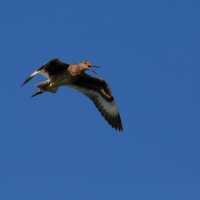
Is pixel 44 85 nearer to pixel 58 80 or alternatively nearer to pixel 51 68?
pixel 58 80

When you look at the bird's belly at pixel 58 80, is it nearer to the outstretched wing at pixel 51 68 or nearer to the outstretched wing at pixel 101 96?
the outstretched wing at pixel 51 68

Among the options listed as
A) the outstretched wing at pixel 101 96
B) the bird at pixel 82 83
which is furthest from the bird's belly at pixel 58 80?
the outstretched wing at pixel 101 96

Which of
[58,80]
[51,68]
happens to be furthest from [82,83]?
[51,68]

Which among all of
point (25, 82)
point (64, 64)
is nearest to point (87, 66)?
point (64, 64)

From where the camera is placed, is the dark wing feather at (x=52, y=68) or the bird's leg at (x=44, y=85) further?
the bird's leg at (x=44, y=85)

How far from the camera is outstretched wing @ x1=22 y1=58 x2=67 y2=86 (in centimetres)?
1727

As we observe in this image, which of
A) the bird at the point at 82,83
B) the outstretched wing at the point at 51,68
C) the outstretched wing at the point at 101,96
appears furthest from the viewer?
the outstretched wing at the point at 101,96

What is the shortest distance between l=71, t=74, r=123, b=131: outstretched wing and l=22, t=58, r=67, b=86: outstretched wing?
139cm

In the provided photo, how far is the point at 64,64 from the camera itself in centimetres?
1759

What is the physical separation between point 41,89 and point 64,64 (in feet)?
3.08

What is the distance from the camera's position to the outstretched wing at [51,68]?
1727cm

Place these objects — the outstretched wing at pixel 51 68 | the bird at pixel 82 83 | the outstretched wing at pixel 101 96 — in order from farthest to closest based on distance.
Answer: the outstretched wing at pixel 101 96 → the bird at pixel 82 83 → the outstretched wing at pixel 51 68

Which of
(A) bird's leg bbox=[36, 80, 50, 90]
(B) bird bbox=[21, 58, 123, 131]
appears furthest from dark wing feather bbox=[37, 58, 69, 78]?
(A) bird's leg bbox=[36, 80, 50, 90]

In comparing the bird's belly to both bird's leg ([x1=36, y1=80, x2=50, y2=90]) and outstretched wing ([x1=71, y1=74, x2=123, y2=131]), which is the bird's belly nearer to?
bird's leg ([x1=36, y1=80, x2=50, y2=90])
